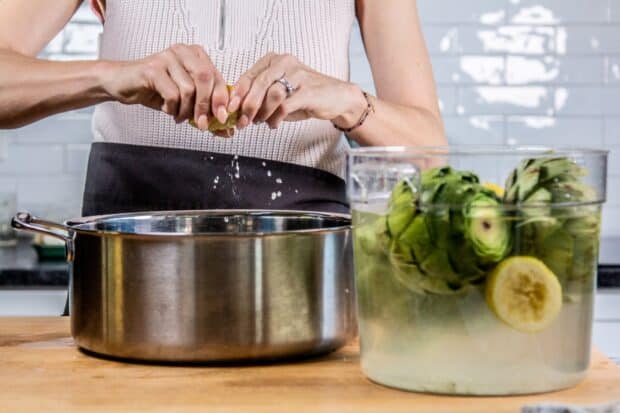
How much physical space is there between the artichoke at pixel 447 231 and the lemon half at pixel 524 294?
1 centimetres

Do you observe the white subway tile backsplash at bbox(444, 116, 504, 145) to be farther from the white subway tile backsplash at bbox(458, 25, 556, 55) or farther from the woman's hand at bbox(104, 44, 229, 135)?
the woman's hand at bbox(104, 44, 229, 135)

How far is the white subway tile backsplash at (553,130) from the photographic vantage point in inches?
108

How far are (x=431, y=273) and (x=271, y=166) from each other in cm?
72

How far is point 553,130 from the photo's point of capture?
2750 millimetres

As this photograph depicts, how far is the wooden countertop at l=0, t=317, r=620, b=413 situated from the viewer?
801mm

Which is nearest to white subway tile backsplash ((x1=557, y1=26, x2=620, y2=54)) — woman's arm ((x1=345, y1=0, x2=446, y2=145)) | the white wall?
the white wall

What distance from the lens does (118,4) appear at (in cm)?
155

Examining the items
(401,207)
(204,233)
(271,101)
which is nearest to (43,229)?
(204,233)

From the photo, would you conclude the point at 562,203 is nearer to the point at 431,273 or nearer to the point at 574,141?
the point at 431,273

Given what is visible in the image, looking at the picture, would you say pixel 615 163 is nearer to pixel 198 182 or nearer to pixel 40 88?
pixel 198 182

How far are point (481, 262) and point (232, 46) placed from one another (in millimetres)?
823

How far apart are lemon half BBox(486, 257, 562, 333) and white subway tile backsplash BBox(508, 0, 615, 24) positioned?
2.03 metres

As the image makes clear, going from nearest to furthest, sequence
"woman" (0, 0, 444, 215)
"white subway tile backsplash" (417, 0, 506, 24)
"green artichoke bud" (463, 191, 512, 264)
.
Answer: "green artichoke bud" (463, 191, 512, 264) → "woman" (0, 0, 444, 215) → "white subway tile backsplash" (417, 0, 506, 24)

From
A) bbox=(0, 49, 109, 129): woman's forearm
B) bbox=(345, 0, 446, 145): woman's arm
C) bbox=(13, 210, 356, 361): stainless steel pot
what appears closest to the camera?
bbox=(13, 210, 356, 361): stainless steel pot
